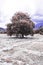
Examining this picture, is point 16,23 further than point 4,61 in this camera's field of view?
Yes

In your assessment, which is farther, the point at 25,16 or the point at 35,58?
the point at 25,16

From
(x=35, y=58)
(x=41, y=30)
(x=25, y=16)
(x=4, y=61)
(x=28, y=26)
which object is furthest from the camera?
(x=41, y=30)

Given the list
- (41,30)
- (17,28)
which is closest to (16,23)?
(17,28)

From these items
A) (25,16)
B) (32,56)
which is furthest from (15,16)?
(32,56)

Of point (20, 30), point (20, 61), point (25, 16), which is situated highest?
point (25, 16)

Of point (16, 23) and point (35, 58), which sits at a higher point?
point (16, 23)

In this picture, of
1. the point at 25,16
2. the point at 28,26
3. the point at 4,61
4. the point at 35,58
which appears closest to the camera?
the point at 4,61

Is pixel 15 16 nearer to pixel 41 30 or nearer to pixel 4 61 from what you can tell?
pixel 41 30

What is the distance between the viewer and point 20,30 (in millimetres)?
20359

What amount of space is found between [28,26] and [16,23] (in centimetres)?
146

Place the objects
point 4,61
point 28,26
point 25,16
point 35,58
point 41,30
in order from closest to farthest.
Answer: point 4,61 < point 35,58 < point 28,26 < point 25,16 < point 41,30

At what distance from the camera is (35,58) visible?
789cm

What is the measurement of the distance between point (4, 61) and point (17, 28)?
13106 millimetres

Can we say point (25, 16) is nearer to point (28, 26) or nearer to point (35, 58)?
point (28, 26)
